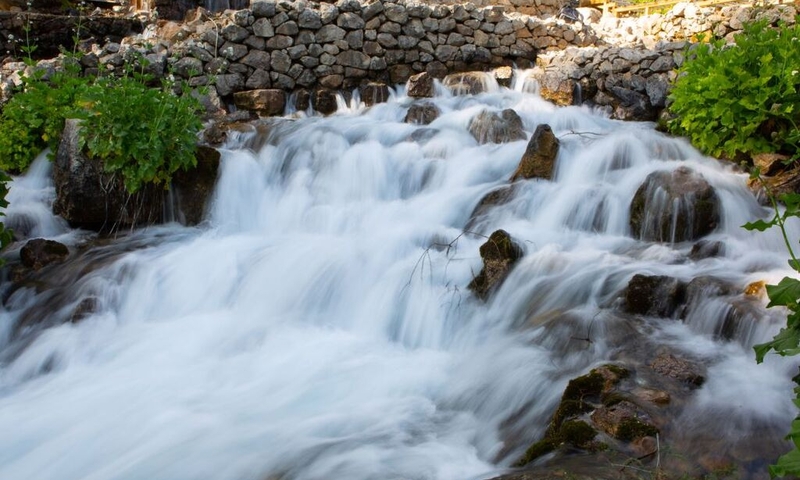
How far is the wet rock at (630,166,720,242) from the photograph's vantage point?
5.65 meters

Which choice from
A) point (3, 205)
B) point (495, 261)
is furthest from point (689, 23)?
point (3, 205)

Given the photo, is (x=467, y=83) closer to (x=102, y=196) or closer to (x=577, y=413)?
(x=102, y=196)

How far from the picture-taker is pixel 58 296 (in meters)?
5.69

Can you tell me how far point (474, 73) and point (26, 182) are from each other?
629 cm

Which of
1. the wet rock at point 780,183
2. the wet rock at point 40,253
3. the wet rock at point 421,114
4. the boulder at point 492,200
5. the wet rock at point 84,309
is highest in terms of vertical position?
the wet rock at point 421,114

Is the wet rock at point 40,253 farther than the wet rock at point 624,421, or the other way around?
the wet rock at point 40,253

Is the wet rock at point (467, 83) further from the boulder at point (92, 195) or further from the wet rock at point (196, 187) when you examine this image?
the boulder at point (92, 195)

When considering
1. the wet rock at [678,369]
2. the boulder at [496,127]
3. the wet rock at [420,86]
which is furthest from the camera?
the wet rock at [420,86]

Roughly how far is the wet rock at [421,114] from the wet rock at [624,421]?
6.14 meters

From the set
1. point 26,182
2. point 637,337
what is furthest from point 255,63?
→ point 637,337

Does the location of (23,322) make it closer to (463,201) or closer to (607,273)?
(463,201)

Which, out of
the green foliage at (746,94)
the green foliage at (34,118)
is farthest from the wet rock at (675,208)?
the green foliage at (34,118)

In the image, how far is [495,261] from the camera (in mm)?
5379

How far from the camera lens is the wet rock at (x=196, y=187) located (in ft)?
23.1
